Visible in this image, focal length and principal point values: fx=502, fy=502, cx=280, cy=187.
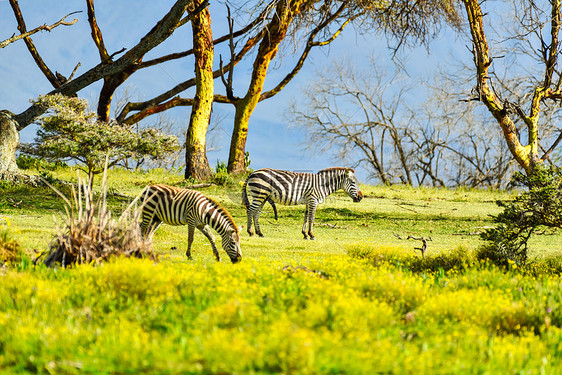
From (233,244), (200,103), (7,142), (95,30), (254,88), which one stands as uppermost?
(95,30)

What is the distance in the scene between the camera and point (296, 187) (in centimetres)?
1140

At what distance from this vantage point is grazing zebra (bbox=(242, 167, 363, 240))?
11.2m

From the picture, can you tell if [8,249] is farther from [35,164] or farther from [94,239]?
[35,164]

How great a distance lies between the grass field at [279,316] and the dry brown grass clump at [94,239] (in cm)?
39

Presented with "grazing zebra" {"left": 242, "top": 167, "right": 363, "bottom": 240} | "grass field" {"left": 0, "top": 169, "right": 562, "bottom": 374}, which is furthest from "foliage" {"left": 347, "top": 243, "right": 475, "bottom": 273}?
"grazing zebra" {"left": 242, "top": 167, "right": 363, "bottom": 240}

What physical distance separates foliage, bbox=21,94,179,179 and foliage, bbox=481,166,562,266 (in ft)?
35.8

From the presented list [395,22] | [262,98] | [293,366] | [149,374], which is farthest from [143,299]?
[262,98]

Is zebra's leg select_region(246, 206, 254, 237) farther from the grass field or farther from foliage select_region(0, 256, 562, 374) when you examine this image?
foliage select_region(0, 256, 562, 374)

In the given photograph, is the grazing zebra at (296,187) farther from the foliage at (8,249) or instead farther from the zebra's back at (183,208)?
the foliage at (8,249)

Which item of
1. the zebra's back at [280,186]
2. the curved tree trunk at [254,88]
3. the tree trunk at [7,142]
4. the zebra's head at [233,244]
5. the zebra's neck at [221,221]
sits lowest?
the zebra's head at [233,244]

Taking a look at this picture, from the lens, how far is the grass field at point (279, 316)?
12.6 feet

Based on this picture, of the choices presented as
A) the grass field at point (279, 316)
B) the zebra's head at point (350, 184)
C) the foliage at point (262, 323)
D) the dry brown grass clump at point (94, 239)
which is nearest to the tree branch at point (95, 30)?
the grass field at point (279, 316)

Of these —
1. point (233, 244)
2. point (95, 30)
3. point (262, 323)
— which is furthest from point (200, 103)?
point (262, 323)

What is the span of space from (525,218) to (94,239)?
7.35 metres
